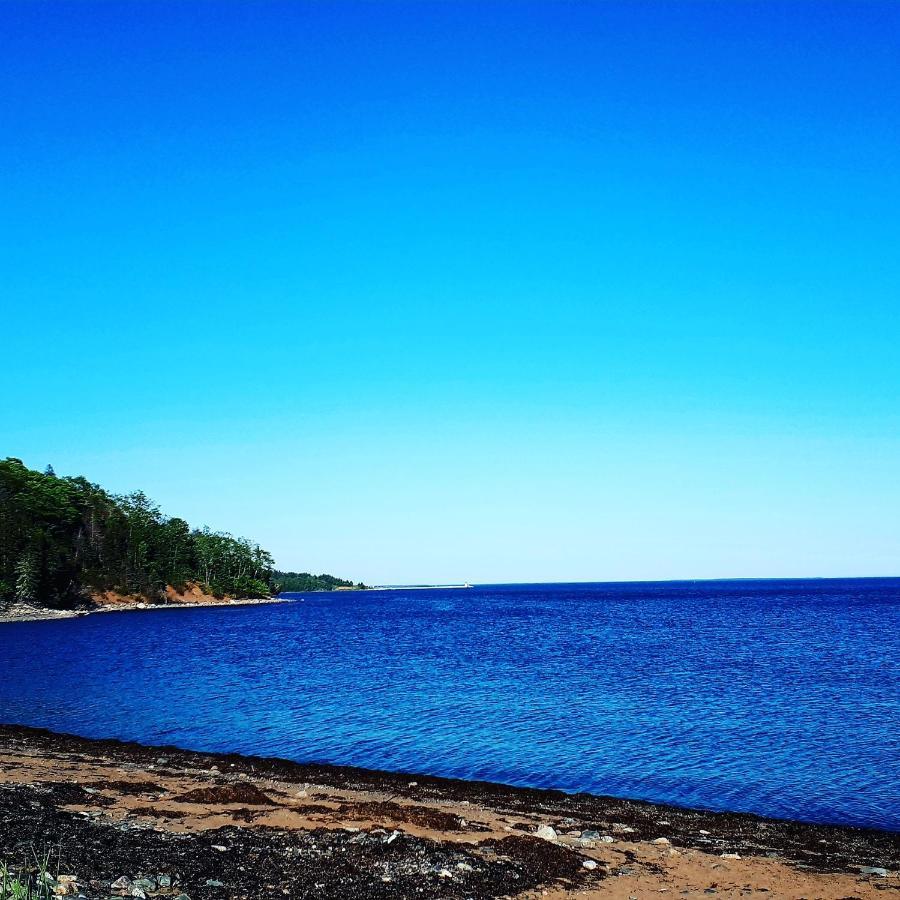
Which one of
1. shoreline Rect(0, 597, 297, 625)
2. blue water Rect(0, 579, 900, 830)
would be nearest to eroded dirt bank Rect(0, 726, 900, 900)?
blue water Rect(0, 579, 900, 830)

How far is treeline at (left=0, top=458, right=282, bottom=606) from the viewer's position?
426 feet

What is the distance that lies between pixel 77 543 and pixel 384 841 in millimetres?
155260

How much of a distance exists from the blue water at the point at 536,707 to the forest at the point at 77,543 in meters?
46.3

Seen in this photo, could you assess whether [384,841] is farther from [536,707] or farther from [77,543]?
[77,543]

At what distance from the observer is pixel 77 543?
509ft

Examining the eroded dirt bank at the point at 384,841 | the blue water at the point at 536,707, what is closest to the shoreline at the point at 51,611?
the blue water at the point at 536,707

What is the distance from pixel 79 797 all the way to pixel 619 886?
588 inches

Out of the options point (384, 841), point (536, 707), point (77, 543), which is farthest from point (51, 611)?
point (384, 841)

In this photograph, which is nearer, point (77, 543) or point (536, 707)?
point (536, 707)

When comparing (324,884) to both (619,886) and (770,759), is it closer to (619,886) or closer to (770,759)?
(619,886)

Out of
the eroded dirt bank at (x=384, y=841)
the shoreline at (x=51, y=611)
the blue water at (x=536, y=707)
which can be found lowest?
the shoreline at (x=51, y=611)

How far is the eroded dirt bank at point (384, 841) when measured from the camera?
1538 centimetres

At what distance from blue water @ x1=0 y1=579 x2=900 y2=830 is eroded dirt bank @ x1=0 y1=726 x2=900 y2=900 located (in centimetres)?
371

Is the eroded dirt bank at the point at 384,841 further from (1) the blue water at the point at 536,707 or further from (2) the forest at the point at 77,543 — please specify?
(2) the forest at the point at 77,543
